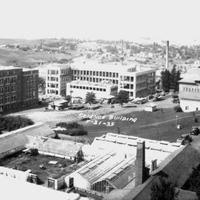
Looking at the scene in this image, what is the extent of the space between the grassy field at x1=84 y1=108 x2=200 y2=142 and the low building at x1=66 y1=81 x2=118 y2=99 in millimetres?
21567

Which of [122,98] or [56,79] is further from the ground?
[56,79]

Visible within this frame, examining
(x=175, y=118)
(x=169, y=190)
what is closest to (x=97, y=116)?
(x=175, y=118)

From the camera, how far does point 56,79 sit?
93812mm

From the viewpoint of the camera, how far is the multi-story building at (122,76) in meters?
89.3

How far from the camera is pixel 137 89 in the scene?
89.8 meters

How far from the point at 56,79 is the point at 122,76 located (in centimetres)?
1619

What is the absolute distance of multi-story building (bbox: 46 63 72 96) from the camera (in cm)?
9319

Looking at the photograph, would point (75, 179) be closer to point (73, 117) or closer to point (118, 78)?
point (73, 117)

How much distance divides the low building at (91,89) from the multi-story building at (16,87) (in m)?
10.4

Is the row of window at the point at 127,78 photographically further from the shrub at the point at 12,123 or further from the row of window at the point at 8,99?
the shrub at the point at 12,123

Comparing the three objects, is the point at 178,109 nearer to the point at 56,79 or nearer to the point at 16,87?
the point at 16,87

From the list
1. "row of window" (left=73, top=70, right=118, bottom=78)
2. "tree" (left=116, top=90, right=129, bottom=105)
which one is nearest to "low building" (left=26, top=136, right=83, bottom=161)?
"tree" (left=116, top=90, right=129, bottom=105)

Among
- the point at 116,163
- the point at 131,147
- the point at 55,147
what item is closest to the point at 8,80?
the point at 55,147

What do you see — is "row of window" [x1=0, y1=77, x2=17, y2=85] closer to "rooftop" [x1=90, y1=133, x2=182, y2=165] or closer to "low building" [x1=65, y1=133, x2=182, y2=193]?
"low building" [x1=65, y1=133, x2=182, y2=193]
